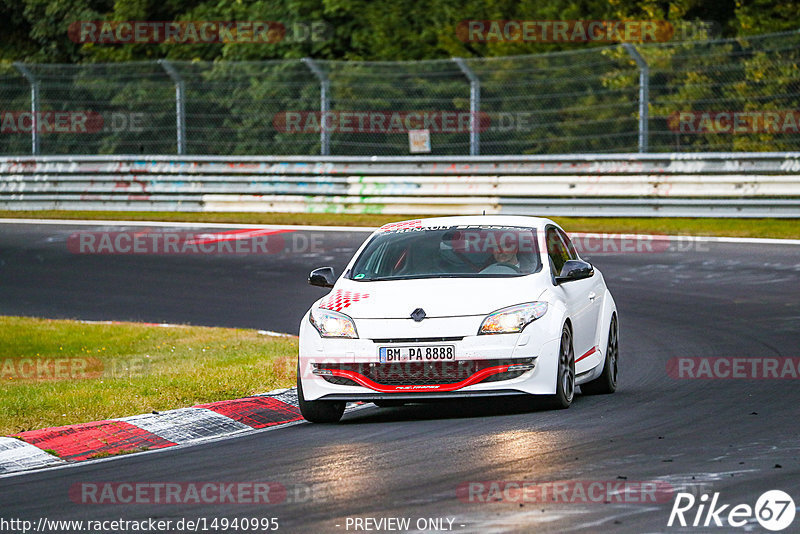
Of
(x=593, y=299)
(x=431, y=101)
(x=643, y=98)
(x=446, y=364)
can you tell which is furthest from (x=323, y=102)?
(x=446, y=364)

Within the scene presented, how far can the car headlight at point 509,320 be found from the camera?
950 cm

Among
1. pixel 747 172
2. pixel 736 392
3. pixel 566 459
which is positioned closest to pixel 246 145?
pixel 747 172

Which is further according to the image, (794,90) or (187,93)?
(187,93)

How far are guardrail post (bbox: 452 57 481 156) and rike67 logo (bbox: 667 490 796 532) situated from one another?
1804cm

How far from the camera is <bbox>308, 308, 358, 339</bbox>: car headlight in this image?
31.7ft

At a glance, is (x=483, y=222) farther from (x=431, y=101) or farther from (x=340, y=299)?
(x=431, y=101)

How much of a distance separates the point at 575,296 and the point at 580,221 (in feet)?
44.4

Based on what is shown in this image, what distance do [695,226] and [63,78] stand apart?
12816 mm

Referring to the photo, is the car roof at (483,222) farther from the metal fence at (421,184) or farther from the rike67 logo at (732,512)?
the metal fence at (421,184)

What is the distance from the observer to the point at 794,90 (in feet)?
73.2

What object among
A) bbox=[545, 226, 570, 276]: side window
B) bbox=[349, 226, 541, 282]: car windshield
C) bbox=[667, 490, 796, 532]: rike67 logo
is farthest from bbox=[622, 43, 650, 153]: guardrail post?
bbox=[667, 490, 796, 532]: rike67 logo

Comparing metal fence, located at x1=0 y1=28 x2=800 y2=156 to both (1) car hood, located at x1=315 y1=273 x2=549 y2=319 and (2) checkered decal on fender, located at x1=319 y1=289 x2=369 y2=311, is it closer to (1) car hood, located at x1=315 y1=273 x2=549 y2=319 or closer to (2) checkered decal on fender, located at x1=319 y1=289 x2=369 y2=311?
(1) car hood, located at x1=315 y1=273 x2=549 y2=319

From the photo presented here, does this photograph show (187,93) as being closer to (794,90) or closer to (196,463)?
(794,90)

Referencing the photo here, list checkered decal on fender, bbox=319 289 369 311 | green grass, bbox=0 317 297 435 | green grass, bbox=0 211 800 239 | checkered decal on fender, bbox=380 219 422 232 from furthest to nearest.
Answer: green grass, bbox=0 211 800 239 → checkered decal on fender, bbox=380 219 422 232 → green grass, bbox=0 317 297 435 → checkered decal on fender, bbox=319 289 369 311
